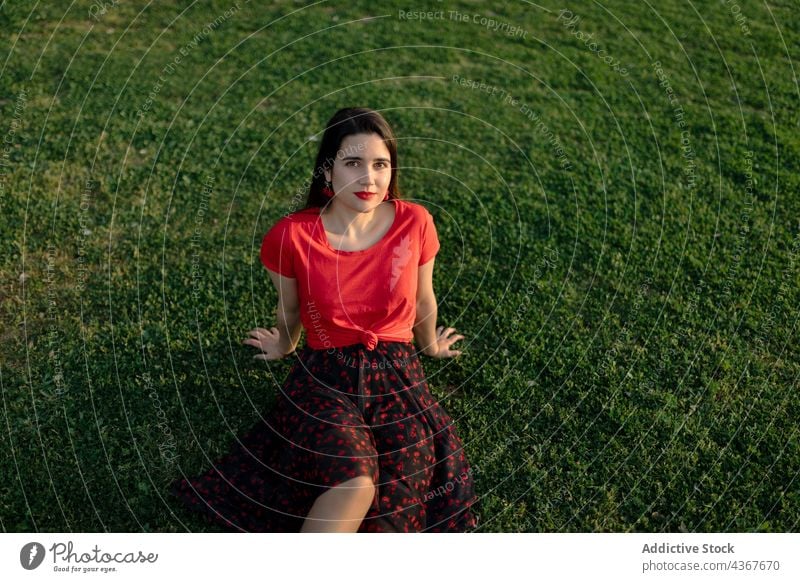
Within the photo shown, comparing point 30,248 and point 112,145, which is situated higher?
point 112,145

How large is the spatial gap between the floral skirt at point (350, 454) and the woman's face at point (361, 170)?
755 millimetres

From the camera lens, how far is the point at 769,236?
5.80 m

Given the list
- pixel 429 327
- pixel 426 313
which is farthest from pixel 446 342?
pixel 426 313

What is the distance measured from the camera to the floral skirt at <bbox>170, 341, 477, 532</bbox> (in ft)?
12.4

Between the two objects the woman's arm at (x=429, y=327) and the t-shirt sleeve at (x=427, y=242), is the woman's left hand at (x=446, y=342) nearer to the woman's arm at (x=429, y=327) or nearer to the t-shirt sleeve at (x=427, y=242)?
the woman's arm at (x=429, y=327)

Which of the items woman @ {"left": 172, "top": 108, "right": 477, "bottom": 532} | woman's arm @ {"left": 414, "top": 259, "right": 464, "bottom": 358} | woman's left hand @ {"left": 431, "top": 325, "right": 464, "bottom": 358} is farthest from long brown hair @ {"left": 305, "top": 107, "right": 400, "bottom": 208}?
woman's left hand @ {"left": 431, "top": 325, "right": 464, "bottom": 358}

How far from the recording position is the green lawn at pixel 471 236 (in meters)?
4.42

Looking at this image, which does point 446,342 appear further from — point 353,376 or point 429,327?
point 353,376

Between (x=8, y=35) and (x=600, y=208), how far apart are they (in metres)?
5.47

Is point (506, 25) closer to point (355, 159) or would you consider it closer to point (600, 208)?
point (600, 208)

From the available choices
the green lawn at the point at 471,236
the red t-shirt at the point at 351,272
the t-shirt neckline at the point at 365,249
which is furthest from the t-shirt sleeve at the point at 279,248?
the green lawn at the point at 471,236

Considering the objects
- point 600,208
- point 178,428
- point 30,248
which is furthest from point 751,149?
point 30,248

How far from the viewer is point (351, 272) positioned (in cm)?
412

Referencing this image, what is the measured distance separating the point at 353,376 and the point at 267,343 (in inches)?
39.8
